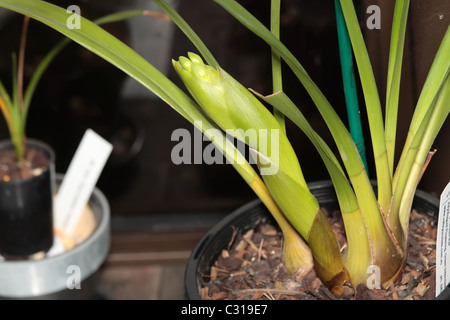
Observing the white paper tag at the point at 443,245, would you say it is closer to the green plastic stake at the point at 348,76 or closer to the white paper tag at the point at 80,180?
the green plastic stake at the point at 348,76

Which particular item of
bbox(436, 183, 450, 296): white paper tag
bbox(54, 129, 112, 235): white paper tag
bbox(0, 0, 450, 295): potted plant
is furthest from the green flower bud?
bbox(54, 129, 112, 235): white paper tag

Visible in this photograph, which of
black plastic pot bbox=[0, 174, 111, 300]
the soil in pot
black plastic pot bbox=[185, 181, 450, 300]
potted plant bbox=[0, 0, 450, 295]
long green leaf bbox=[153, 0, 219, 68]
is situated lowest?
black plastic pot bbox=[0, 174, 111, 300]

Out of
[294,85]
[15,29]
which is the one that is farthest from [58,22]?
[15,29]

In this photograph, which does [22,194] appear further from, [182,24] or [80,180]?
[182,24]

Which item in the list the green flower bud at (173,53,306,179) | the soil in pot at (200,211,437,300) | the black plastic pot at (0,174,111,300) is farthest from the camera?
the black plastic pot at (0,174,111,300)

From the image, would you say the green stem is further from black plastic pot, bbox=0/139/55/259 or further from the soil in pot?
black plastic pot, bbox=0/139/55/259

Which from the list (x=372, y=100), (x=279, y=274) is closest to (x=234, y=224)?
(x=279, y=274)
